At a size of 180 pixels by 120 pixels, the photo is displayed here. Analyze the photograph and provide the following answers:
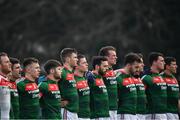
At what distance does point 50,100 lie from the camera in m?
24.1

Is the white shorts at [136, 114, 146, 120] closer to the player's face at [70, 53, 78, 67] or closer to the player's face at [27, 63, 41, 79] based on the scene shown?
the player's face at [70, 53, 78, 67]

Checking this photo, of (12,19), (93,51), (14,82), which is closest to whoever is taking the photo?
(14,82)

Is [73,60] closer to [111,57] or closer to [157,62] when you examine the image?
[111,57]

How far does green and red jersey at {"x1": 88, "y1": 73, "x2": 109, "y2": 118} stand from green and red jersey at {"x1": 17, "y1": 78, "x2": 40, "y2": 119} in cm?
180

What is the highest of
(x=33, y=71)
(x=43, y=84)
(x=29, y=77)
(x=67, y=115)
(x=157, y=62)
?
(x=157, y=62)

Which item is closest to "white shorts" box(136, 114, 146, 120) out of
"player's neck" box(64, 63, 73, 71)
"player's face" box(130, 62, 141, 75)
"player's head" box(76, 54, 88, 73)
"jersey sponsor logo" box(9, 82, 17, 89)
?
"player's face" box(130, 62, 141, 75)

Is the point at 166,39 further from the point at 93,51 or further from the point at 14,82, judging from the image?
the point at 14,82

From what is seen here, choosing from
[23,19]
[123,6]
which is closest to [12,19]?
[23,19]

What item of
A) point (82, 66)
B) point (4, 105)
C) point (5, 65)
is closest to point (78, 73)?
point (82, 66)

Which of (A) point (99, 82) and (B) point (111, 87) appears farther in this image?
(B) point (111, 87)

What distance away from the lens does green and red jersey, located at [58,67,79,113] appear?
24500 mm

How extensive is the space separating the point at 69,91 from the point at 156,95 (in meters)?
2.46

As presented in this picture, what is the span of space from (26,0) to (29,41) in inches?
84.6

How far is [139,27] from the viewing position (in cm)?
4375
